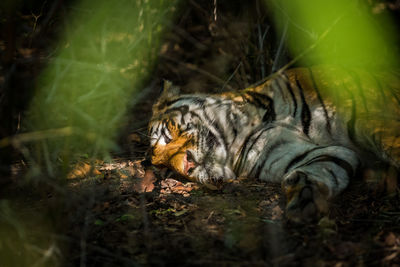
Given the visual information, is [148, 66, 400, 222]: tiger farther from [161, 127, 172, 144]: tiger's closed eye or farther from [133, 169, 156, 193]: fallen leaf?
[133, 169, 156, 193]: fallen leaf

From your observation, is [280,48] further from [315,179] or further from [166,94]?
[315,179]

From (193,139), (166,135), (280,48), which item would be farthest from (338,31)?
(166,135)

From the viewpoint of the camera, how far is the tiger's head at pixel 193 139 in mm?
2176

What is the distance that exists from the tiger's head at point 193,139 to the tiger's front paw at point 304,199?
602 millimetres

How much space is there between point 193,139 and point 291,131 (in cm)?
70

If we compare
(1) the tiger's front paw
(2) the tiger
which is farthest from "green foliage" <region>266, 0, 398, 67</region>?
(1) the tiger's front paw

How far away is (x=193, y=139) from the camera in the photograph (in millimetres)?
2348

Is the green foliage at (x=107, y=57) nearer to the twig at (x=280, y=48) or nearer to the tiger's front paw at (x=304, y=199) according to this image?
the twig at (x=280, y=48)

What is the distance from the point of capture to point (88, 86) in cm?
377

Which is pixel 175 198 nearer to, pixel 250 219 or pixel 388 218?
pixel 250 219

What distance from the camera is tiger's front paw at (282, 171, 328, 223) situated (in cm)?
146

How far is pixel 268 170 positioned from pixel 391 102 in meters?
0.89

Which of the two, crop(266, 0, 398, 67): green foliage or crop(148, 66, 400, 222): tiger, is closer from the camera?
crop(148, 66, 400, 222): tiger

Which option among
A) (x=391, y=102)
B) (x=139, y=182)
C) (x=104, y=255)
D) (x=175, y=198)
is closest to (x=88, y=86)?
(x=139, y=182)
